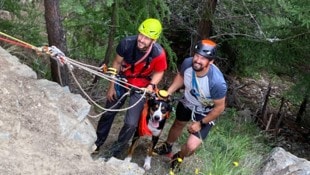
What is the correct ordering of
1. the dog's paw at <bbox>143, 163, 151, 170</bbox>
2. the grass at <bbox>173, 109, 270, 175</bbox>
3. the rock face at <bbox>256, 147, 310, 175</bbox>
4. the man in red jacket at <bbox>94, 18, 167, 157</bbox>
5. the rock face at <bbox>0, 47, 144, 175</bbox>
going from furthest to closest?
Answer: the rock face at <bbox>256, 147, 310, 175</bbox>, the grass at <bbox>173, 109, 270, 175</bbox>, the dog's paw at <bbox>143, 163, 151, 170</bbox>, the man in red jacket at <bbox>94, 18, 167, 157</bbox>, the rock face at <bbox>0, 47, 144, 175</bbox>

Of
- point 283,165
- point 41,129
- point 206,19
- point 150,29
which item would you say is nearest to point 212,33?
point 206,19

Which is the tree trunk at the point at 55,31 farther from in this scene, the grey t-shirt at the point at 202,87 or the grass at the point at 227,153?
the grass at the point at 227,153

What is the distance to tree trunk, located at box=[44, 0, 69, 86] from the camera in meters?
6.21

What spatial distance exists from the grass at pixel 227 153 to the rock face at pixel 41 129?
1643mm

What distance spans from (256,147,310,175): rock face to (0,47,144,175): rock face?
2.63 metres

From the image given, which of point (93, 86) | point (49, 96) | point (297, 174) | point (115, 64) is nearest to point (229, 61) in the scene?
point (93, 86)

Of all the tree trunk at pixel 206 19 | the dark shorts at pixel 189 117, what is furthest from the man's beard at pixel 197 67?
the tree trunk at pixel 206 19

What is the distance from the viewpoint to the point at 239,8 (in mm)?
9695

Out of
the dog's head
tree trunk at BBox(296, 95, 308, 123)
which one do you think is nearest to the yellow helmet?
the dog's head

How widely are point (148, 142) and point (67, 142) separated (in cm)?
248

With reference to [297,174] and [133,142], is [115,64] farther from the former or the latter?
[297,174]

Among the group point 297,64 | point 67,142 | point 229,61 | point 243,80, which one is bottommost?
point 243,80

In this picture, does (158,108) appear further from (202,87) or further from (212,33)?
(212,33)

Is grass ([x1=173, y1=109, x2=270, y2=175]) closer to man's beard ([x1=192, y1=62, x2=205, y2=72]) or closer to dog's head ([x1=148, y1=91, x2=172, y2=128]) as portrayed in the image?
dog's head ([x1=148, y1=91, x2=172, y2=128])
